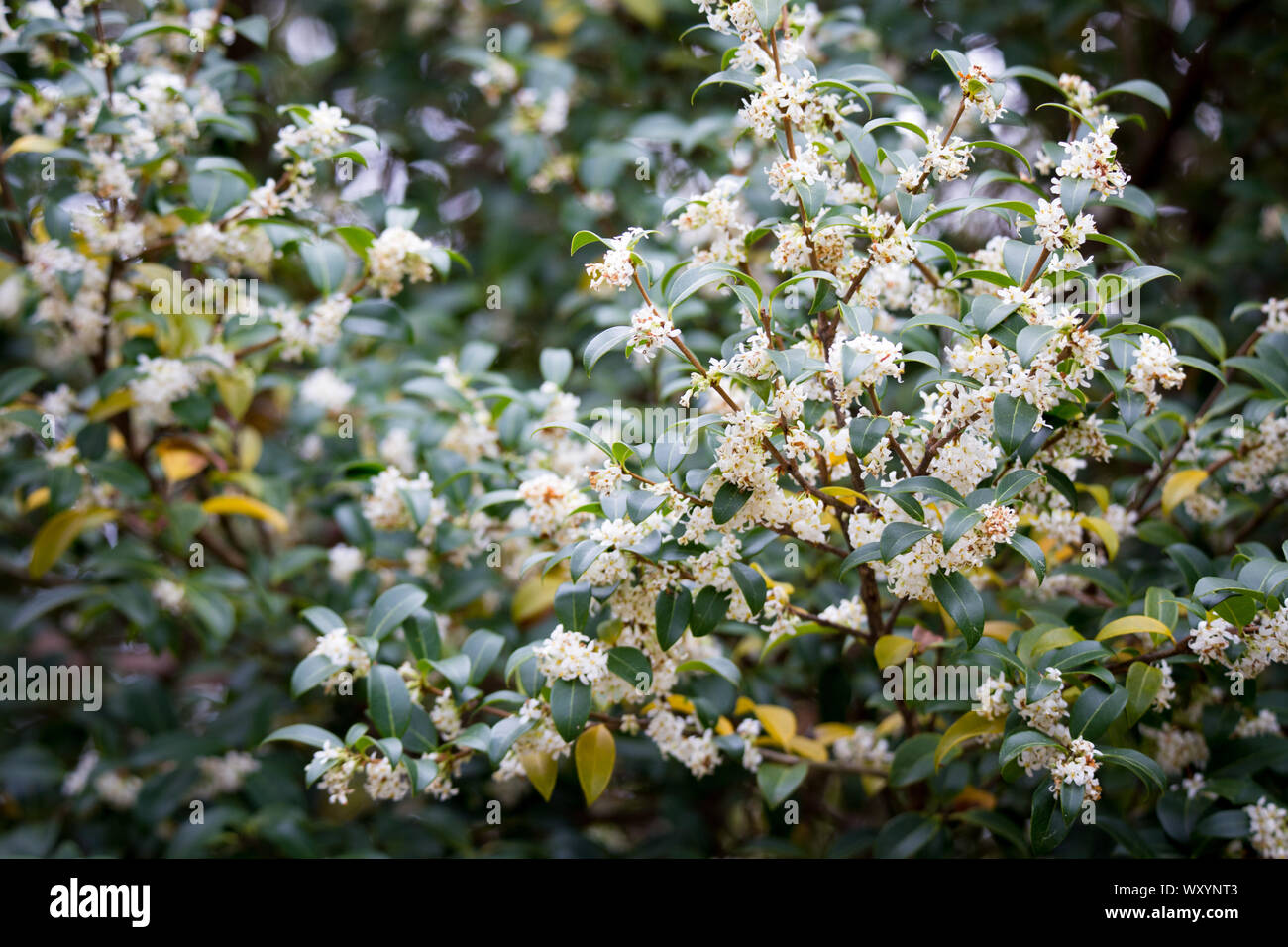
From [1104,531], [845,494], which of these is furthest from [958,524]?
[1104,531]

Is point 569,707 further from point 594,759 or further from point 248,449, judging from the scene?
point 248,449

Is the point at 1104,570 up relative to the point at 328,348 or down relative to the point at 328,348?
down

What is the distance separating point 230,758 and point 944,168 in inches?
84.0

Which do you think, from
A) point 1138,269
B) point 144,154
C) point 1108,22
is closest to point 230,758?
point 144,154

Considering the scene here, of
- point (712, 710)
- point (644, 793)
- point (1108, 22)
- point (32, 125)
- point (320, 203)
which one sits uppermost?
point (1108, 22)

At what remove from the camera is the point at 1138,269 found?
4.94 ft

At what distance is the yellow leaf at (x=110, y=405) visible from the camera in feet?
7.02

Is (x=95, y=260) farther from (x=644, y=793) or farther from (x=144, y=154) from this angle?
(x=644, y=793)

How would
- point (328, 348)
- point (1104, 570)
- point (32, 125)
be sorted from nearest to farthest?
point (1104, 570)
point (32, 125)
point (328, 348)

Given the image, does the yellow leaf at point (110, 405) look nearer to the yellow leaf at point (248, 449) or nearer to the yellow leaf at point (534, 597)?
the yellow leaf at point (248, 449)

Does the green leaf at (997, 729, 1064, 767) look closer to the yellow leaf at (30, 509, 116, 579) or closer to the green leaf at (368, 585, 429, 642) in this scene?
the green leaf at (368, 585, 429, 642)

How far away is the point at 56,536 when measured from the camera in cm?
220

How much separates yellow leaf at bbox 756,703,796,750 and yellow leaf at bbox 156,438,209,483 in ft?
4.98

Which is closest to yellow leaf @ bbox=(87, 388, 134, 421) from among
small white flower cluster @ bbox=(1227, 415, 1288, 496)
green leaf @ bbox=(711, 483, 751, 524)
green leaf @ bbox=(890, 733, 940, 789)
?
green leaf @ bbox=(711, 483, 751, 524)
